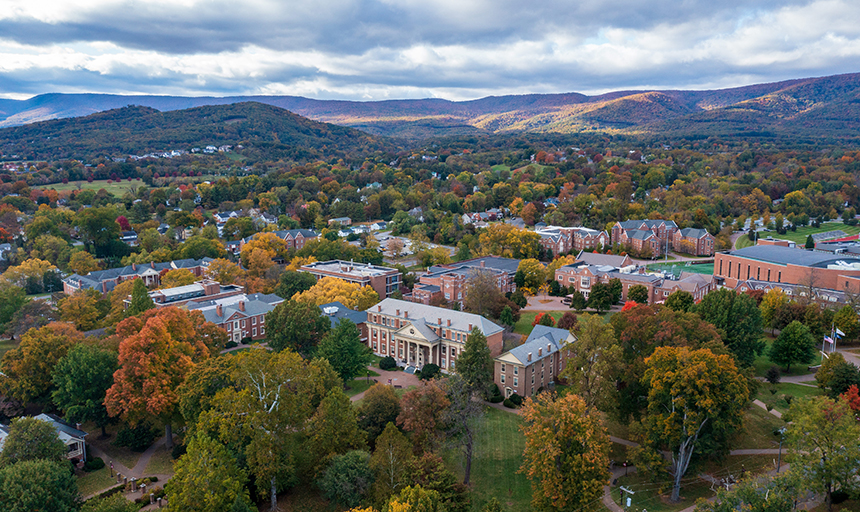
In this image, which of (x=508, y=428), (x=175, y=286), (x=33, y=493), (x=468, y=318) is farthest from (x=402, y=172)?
(x=33, y=493)

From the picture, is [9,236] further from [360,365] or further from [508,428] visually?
[508,428]

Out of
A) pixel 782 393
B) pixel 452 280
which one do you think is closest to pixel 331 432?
pixel 782 393

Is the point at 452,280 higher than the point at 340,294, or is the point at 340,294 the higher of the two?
the point at 452,280

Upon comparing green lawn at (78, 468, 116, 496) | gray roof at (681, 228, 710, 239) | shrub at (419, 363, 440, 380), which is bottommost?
green lawn at (78, 468, 116, 496)

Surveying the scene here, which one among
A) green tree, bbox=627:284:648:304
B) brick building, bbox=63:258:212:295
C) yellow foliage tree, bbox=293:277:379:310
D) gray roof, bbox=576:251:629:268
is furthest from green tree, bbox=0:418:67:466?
gray roof, bbox=576:251:629:268

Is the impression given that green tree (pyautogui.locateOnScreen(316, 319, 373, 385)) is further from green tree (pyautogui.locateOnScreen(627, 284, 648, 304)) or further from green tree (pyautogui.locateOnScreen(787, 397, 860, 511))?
green tree (pyautogui.locateOnScreen(627, 284, 648, 304))

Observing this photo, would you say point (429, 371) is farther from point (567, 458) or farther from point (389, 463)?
point (567, 458)

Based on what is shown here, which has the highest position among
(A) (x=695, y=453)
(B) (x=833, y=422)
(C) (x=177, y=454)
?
(B) (x=833, y=422)
